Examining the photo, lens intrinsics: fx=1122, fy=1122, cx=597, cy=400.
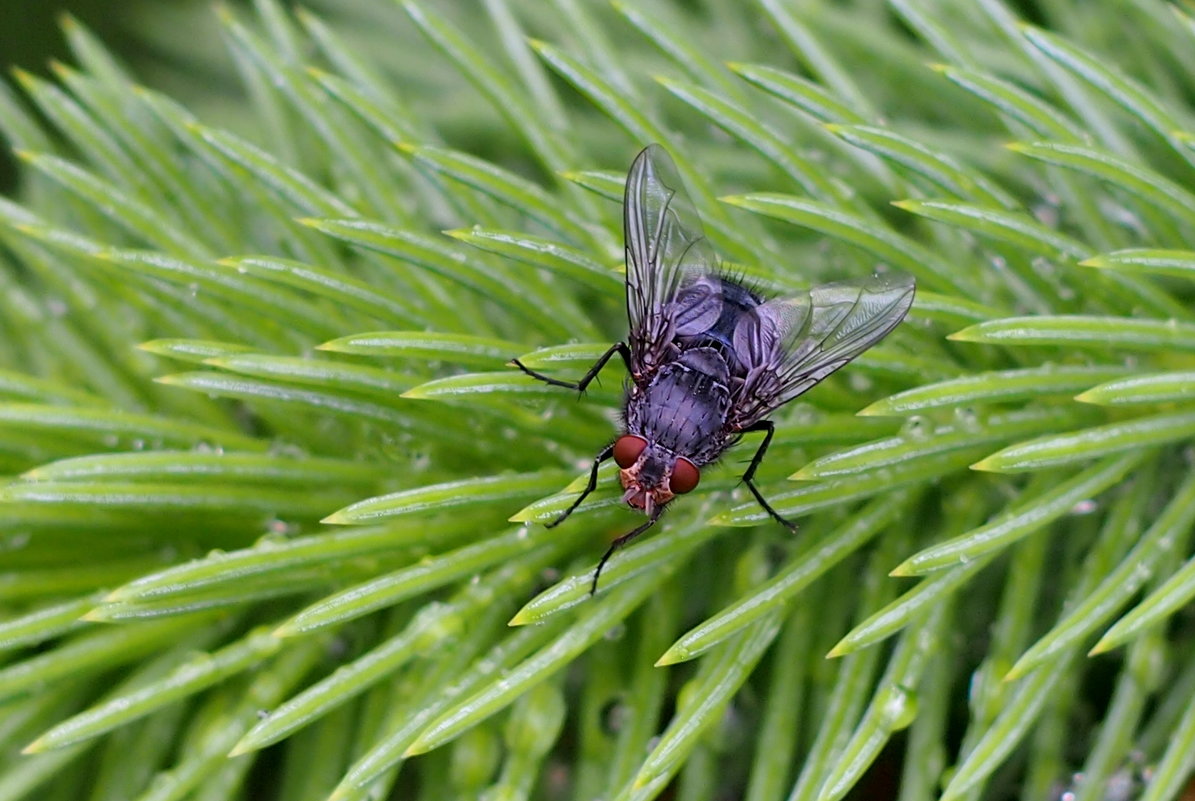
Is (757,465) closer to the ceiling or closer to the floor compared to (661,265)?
closer to the floor

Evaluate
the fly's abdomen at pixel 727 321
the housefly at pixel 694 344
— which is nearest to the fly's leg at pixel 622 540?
the housefly at pixel 694 344

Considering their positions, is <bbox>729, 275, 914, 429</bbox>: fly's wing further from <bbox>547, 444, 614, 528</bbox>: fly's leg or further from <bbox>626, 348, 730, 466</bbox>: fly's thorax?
<bbox>547, 444, 614, 528</bbox>: fly's leg

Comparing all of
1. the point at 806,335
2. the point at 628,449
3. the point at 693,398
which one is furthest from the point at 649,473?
the point at 806,335

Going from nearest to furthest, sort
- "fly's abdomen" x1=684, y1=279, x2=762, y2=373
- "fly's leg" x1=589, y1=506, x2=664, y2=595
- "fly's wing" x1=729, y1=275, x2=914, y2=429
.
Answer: "fly's leg" x1=589, y1=506, x2=664, y2=595 < "fly's wing" x1=729, y1=275, x2=914, y2=429 < "fly's abdomen" x1=684, y1=279, x2=762, y2=373

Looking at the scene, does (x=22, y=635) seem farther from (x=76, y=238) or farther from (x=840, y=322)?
(x=840, y=322)

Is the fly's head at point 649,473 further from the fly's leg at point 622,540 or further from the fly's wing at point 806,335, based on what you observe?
the fly's wing at point 806,335

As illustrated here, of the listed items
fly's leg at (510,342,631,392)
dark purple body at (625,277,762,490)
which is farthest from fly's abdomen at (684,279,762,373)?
fly's leg at (510,342,631,392)

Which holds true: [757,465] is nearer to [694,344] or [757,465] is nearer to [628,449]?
[628,449]
